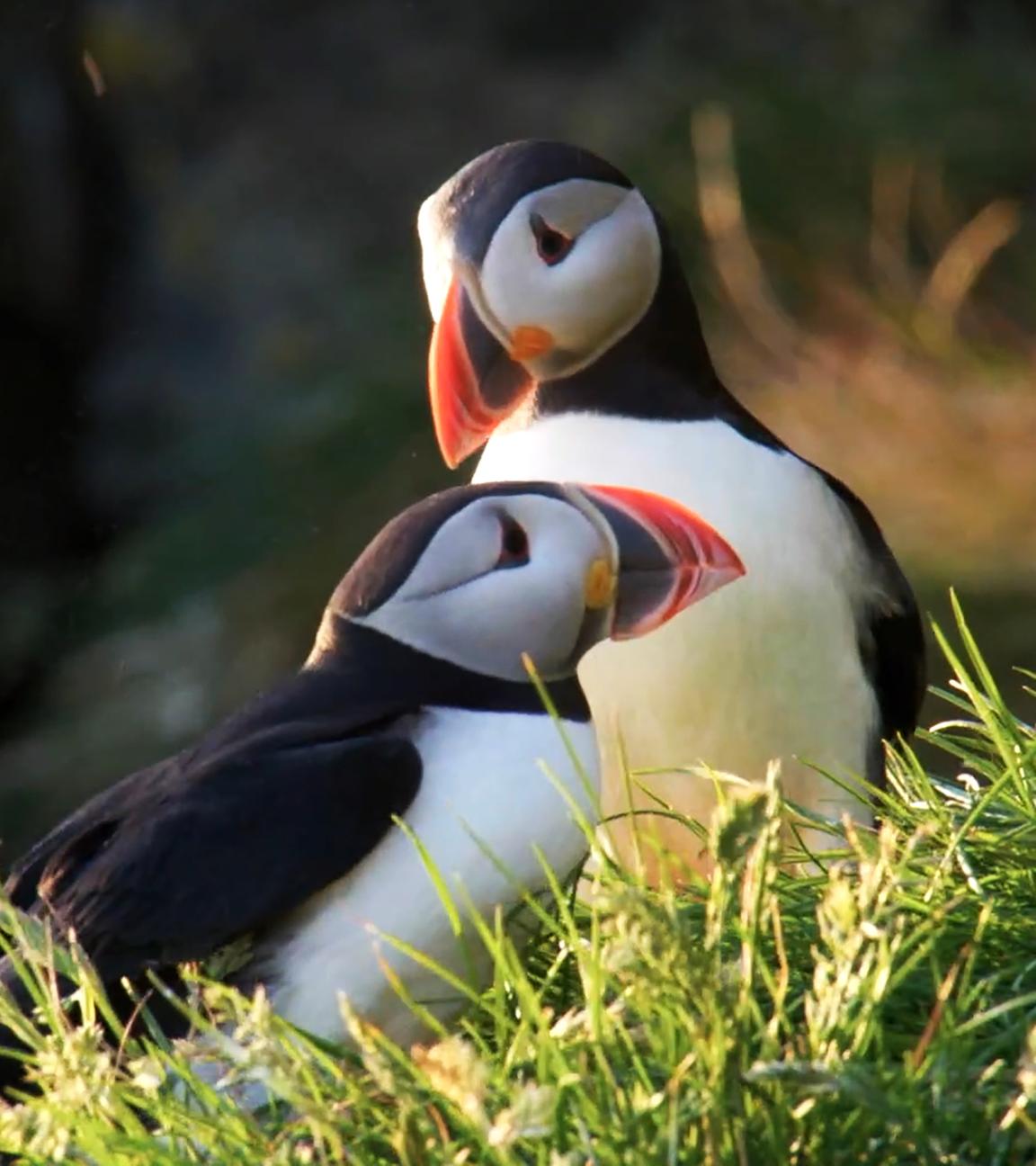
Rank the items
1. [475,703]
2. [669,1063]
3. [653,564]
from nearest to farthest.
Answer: [669,1063]
[475,703]
[653,564]

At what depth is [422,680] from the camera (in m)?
2.87

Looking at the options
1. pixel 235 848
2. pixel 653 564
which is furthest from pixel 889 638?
pixel 235 848

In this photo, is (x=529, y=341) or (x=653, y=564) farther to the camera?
(x=529, y=341)

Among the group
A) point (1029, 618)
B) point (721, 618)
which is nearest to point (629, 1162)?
point (721, 618)

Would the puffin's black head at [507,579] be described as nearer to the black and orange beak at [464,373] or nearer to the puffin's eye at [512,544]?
the puffin's eye at [512,544]

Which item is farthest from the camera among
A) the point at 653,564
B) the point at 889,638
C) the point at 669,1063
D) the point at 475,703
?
the point at 889,638

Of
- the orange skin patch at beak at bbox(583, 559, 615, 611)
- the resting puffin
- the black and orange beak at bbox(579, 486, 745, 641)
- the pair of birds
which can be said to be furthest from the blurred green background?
the orange skin patch at beak at bbox(583, 559, 615, 611)

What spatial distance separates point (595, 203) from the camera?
397 centimetres

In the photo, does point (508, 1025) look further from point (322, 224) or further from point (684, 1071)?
point (322, 224)

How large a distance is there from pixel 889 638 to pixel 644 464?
1.86ft

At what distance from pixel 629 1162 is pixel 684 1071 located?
0.34 ft

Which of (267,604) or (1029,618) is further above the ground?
(267,604)

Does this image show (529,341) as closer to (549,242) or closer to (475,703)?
→ (549,242)

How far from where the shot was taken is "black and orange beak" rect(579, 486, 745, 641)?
3.00 metres
